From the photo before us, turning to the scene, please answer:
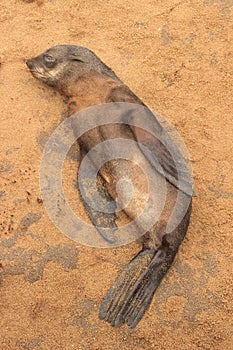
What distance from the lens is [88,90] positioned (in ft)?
14.9

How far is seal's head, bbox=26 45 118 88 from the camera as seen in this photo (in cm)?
468

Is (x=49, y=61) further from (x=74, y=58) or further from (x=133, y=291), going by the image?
(x=133, y=291)

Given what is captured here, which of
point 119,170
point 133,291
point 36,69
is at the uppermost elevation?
point 36,69

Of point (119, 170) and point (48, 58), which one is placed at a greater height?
point (48, 58)

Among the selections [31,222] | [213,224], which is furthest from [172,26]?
[31,222]

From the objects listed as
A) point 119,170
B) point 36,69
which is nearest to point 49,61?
point 36,69

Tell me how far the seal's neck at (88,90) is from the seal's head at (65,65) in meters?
0.05

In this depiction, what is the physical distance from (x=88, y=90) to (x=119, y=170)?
37.3 inches

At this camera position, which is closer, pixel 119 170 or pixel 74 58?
pixel 119 170

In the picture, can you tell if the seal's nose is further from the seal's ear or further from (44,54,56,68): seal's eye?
the seal's ear

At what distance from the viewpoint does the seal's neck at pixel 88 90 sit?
4.43 m

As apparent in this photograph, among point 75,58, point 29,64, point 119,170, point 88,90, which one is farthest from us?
point 29,64

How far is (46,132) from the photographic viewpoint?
4590 mm

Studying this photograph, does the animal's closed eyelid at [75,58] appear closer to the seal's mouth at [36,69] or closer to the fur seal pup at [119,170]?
the fur seal pup at [119,170]
